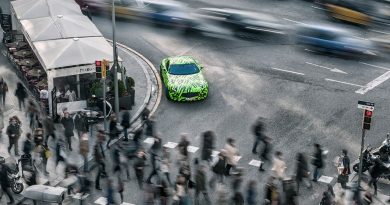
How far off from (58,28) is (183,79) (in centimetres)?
624

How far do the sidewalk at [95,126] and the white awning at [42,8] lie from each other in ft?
A: 8.48

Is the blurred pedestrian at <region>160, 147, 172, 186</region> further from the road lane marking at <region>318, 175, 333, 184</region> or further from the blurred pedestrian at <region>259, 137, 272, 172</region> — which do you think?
the road lane marking at <region>318, 175, 333, 184</region>

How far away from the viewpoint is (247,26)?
4094cm

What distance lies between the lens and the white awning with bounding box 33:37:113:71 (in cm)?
3216

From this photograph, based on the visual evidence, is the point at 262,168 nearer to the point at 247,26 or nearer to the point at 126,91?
the point at 126,91

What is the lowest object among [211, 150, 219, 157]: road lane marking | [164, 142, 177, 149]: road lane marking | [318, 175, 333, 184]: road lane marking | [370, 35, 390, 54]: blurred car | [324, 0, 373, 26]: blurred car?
[318, 175, 333, 184]: road lane marking

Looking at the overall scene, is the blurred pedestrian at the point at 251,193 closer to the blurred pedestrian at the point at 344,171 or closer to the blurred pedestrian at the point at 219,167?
the blurred pedestrian at the point at 219,167

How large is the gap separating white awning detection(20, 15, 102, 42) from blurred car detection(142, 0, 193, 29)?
21.6 feet

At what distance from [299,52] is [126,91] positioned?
10624 millimetres

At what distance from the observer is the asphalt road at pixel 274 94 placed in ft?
101

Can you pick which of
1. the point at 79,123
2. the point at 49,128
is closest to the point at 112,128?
the point at 79,123

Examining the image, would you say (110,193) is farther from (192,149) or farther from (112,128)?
(192,149)

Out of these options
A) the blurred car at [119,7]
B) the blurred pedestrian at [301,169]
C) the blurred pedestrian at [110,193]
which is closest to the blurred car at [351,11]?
the blurred car at [119,7]

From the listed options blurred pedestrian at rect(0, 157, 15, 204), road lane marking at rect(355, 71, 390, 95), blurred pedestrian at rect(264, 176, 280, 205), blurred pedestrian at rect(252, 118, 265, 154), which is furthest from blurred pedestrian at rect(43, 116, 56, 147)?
road lane marking at rect(355, 71, 390, 95)
